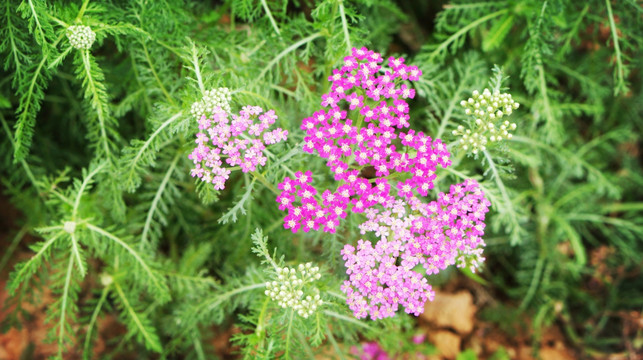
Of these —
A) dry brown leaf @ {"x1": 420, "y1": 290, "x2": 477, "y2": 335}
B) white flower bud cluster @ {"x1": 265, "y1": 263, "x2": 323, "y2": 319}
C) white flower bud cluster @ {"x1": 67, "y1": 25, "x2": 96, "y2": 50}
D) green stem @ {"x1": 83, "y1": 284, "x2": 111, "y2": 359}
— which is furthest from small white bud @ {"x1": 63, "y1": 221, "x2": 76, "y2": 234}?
dry brown leaf @ {"x1": 420, "y1": 290, "x2": 477, "y2": 335}

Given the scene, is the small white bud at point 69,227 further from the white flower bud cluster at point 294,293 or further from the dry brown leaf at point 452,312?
the dry brown leaf at point 452,312

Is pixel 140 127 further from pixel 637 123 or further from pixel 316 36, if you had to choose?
pixel 637 123

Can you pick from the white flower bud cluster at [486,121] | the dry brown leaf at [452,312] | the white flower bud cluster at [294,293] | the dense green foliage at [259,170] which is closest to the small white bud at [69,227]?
the dense green foliage at [259,170]

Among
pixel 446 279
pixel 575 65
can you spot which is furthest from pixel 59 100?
pixel 575 65

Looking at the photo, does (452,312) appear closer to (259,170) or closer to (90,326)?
(259,170)

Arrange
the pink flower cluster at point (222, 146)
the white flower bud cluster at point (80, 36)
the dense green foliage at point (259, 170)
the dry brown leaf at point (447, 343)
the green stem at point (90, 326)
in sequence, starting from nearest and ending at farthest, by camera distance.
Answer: the pink flower cluster at point (222, 146), the white flower bud cluster at point (80, 36), the dense green foliage at point (259, 170), the green stem at point (90, 326), the dry brown leaf at point (447, 343)

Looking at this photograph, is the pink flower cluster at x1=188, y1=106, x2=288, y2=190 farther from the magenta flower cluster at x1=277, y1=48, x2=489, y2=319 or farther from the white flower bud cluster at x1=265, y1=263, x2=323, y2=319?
the white flower bud cluster at x1=265, y1=263, x2=323, y2=319
